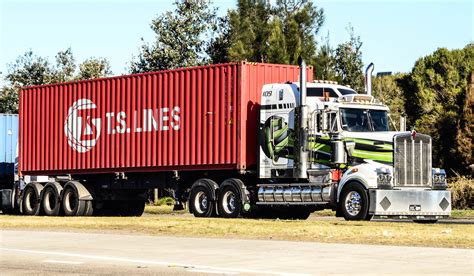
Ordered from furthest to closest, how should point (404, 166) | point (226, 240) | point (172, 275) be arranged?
1. point (404, 166)
2. point (226, 240)
3. point (172, 275)

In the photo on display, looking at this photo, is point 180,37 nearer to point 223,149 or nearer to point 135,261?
point 223,149

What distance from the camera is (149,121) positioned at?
3369cm

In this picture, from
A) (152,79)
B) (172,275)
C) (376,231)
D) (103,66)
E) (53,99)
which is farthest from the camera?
(103,66)

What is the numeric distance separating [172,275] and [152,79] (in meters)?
20.4

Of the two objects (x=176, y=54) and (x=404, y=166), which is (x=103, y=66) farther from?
(x=404, y=166)

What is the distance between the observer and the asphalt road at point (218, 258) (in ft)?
46.6

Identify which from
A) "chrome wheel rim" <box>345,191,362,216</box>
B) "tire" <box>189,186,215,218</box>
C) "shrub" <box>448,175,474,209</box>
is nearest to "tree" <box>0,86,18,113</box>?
"shrub" <box>448,175,474,209</box>

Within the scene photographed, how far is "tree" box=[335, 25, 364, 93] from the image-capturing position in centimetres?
4972

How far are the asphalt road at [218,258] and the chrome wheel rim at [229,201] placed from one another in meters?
10.2

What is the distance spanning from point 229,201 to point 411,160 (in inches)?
222

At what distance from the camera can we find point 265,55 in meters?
49.7

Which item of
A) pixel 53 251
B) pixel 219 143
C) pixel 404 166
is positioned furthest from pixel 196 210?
pixel 53 251

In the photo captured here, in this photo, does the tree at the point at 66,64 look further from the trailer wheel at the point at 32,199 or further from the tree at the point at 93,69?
the trailer wheel at the point at 32,199

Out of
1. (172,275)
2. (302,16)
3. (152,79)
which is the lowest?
(172,275)
